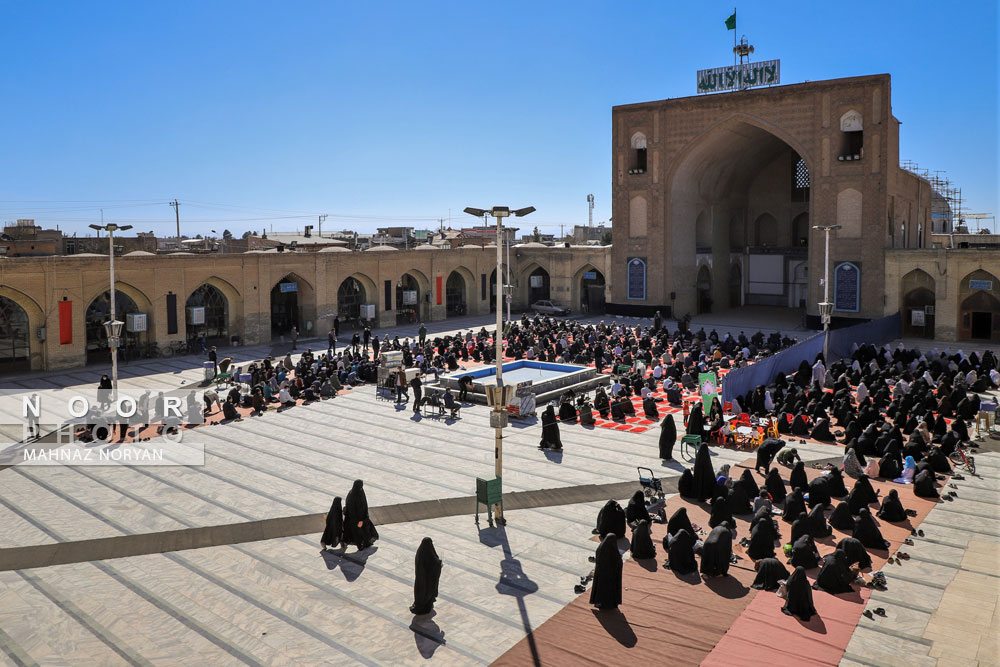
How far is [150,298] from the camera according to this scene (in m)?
27.0

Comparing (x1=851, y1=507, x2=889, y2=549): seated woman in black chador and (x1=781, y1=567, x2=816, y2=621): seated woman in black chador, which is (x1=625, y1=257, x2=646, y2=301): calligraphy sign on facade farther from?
(x1=781, y1=567, x2=816, y2=621): seated woman in black chador

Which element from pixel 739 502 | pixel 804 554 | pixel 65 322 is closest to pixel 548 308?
pixel 65 322

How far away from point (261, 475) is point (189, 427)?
4497mm

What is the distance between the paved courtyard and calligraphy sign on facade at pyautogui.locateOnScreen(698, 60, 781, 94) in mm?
23463

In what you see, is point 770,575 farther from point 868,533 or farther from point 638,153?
A: point 638,153

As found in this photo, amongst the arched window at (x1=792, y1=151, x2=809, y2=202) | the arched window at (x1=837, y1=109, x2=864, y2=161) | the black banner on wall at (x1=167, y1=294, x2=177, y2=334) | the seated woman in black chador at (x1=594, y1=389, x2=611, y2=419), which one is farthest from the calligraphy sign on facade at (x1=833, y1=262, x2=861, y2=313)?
the black banner on wall at (x1=167, y1=294, x2=177, y2=334)

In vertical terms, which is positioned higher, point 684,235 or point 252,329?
point 684,235

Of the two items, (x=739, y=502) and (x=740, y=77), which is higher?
(x=740, y=77)

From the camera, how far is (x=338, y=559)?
10.2 metres

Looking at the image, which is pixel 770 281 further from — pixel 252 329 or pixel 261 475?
pixel 261 475

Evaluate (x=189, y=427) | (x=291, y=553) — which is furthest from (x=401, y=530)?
(x=189, y=427)

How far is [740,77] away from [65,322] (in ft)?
92.0

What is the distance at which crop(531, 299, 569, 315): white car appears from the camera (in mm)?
39500

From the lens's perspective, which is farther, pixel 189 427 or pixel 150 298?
pixel 150 298
